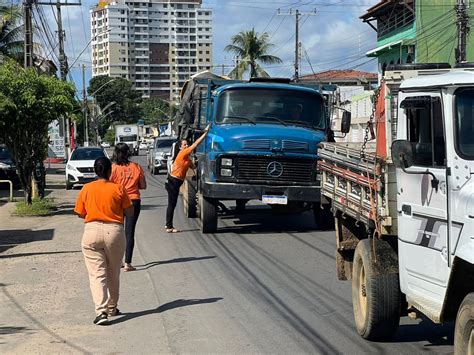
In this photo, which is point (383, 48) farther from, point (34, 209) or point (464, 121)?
point (464, 121)

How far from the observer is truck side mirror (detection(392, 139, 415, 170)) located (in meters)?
5.41

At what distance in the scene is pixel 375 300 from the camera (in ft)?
21.3

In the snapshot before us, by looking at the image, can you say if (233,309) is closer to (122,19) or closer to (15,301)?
(15,301)

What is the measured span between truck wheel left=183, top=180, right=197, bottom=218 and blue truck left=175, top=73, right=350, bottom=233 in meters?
1.21

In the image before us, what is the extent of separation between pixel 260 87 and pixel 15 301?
7.36 m

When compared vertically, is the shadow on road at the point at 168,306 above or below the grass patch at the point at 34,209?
above

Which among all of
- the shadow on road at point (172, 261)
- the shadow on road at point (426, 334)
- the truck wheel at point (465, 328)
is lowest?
the shadow on road at point (172, 261)

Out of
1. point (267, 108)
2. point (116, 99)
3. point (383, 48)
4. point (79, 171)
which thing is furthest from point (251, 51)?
point (116, 99)

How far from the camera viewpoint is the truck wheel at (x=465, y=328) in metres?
4.75

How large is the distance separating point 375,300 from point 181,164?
8.69 m

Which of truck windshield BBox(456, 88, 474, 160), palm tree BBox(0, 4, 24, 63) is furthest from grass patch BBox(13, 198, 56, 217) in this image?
palm tree BBox(0, 4, 24, 63)

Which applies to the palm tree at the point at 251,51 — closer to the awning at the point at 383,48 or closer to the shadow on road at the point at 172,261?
the awning at the point at 383,48

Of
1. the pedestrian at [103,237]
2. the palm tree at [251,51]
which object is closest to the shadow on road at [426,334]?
the pedestrian at [103,237]

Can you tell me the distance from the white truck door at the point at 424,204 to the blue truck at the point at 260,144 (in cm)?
753
